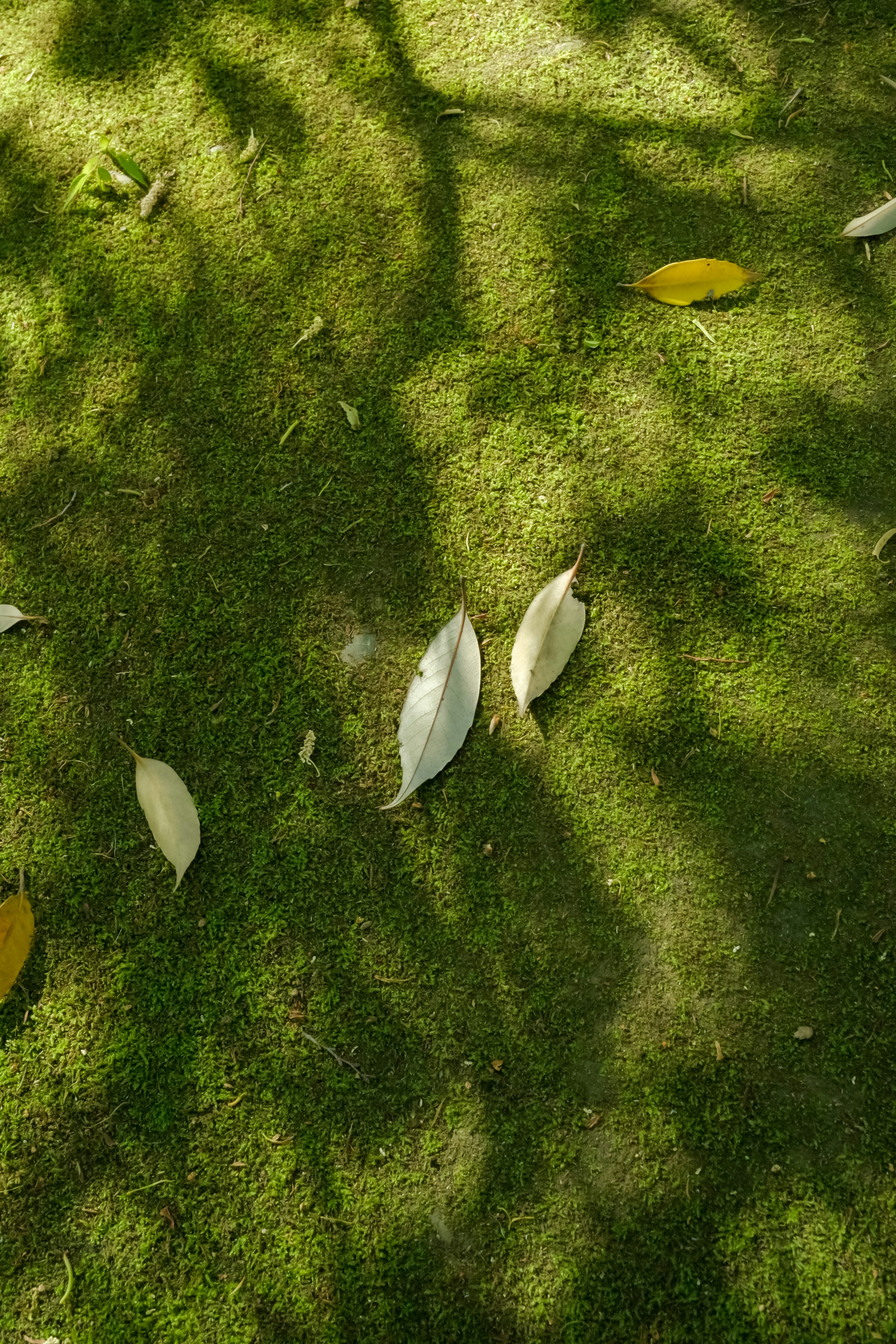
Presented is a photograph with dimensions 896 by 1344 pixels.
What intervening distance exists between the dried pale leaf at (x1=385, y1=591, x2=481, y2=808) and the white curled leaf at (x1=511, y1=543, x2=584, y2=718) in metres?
0.11

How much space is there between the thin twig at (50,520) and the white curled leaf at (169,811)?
757 millimetres

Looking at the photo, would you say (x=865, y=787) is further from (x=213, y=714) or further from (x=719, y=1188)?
(x=213, y=714)

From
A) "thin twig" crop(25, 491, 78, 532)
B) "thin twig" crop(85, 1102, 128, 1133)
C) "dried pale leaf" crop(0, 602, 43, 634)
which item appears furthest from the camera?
"thin twig" crop(25, 491, 78, 532)

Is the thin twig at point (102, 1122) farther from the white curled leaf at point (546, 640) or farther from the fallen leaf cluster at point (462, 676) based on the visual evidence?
the white curled leaf at point (546, 640)

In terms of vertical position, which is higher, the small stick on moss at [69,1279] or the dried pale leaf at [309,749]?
the dried pale leaf at [309,749]

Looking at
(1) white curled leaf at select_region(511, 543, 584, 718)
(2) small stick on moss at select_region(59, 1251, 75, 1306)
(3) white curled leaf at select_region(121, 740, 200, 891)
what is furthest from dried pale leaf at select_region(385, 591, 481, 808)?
(2) small stick on moss at select_region(59, 1251, 75, 1306)

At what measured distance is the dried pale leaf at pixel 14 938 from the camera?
218 cm

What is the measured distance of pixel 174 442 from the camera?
2625 mm

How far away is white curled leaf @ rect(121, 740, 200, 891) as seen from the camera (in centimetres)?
222

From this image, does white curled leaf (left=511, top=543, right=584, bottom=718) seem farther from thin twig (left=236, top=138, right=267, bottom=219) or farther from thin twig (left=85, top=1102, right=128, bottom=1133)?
thin twig (left=236, top=138, right=267, bottom=219)

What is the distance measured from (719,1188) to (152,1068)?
4.05 ft

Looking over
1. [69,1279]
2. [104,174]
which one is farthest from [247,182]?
[69,1279]

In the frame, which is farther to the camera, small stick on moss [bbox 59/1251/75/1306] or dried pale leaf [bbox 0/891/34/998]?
dried pale leaf [bbox 0/891/34/998]

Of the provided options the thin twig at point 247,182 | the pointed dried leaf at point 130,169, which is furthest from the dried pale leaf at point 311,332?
the pointed dried leaf at point 130,169
